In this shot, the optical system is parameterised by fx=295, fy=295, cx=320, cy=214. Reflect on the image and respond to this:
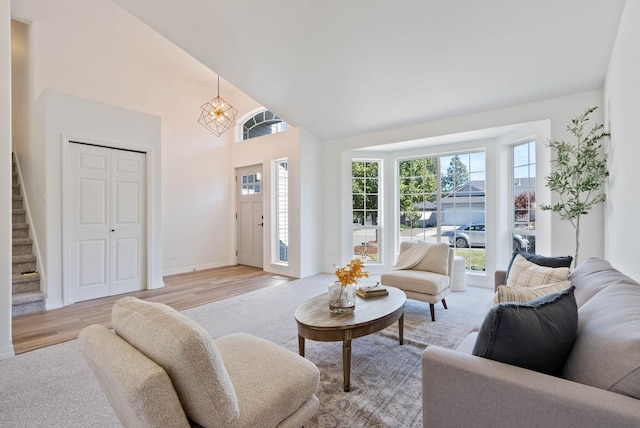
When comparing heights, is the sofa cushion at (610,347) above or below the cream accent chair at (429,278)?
above

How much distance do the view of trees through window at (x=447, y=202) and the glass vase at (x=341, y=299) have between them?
3177 mm

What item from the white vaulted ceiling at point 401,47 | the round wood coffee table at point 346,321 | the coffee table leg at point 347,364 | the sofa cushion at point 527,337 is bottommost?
the coffee table leg at point 347,364

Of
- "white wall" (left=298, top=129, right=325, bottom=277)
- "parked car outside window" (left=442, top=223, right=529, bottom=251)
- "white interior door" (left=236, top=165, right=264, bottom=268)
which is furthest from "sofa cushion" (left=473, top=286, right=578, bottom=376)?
"white interior door" (left=236, top=165, right=264, bottom=268)

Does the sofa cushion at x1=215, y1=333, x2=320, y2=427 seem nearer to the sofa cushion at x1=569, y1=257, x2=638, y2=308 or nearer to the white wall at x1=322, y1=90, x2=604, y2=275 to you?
the sofa cushion at x1=569, y1=257, x2=638, y2=308

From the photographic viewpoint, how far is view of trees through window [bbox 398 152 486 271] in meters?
4.61

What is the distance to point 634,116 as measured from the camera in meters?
1.99

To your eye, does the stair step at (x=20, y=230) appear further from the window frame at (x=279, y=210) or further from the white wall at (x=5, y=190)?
the window frame at (x=279, y=210)

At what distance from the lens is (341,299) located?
7.49 feet

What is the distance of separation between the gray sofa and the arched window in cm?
563

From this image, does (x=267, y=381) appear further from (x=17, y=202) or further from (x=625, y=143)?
(x=17, y=202)

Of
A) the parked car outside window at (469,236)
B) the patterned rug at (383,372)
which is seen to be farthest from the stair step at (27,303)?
the parked car outside window at (469,236)

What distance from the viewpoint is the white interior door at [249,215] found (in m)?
6.20

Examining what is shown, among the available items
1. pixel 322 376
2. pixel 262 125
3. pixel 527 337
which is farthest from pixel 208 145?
pixel 527 337

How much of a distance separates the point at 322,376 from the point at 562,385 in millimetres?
1504
